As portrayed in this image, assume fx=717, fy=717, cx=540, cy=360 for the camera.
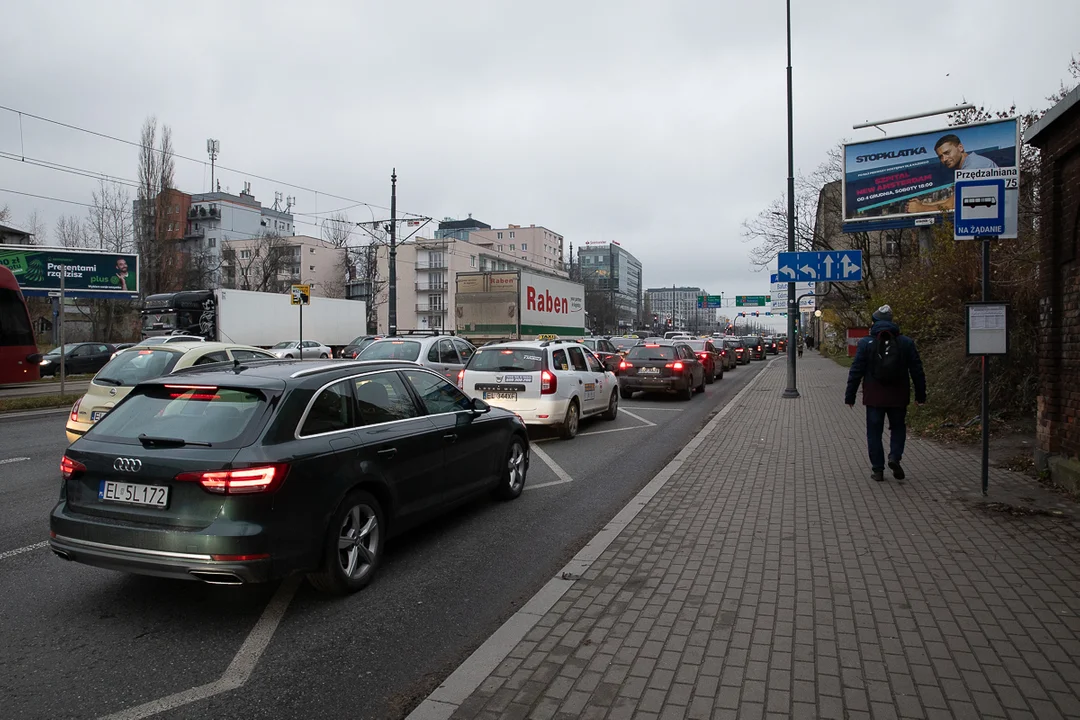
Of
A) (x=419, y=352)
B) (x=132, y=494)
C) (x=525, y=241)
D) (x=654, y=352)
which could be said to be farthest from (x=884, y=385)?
(x=525, y=241)

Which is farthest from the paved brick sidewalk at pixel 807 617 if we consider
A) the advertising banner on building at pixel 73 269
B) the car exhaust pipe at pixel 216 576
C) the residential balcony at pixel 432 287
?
the residential balcony at pixel 432 287

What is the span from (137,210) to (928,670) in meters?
48.9

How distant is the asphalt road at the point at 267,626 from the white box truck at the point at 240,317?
24.1 m

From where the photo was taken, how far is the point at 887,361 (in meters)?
7.61

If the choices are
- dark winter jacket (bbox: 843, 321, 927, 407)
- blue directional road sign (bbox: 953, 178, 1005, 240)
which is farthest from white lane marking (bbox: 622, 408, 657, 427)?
blue directional road sign (bbox: 953, 178, 1005, 240)

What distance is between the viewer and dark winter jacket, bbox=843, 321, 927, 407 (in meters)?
7.61

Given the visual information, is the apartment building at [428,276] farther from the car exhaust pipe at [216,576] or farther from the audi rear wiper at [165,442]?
the car exhaust pipe at [216,576]

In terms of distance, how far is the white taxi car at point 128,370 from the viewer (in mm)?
8422

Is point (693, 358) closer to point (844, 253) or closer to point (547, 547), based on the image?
point (844, 253)

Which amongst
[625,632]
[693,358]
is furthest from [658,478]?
[693,358]

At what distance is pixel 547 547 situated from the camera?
5805 millimetres

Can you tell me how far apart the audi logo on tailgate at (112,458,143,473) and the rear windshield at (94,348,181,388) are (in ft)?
16.4

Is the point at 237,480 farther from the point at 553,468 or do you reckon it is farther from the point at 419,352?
the point at 419,352

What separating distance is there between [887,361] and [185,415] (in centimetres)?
668
